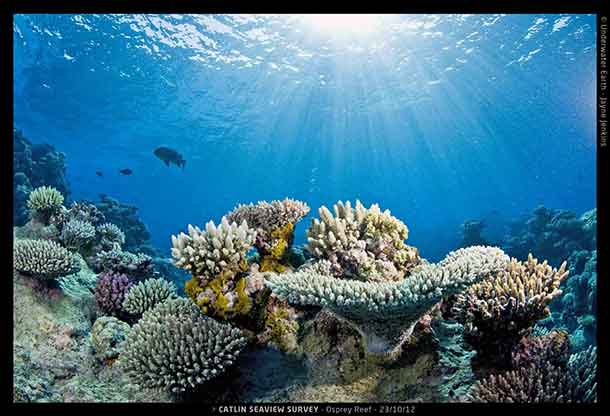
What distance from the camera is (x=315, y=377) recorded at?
3408 millimetres

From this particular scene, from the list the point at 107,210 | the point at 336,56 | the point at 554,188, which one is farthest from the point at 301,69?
the point at 554,188

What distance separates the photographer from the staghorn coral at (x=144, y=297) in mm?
5121

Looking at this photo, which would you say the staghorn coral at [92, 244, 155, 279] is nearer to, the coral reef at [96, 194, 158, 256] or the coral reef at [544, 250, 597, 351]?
the coral reef at [96, 194, 158, 256]

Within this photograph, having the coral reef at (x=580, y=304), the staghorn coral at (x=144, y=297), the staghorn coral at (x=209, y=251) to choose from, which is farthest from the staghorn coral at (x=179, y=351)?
the coral reef at (x=580, y=304)

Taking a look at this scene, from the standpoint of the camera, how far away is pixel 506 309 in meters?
3.19

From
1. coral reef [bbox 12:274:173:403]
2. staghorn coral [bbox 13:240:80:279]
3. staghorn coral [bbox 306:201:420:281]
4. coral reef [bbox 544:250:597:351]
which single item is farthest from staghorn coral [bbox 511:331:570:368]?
coral reef [bbox 544:250:597:351]

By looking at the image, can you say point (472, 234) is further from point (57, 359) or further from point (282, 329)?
point (57, 359)

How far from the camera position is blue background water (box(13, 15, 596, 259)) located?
24094 mm

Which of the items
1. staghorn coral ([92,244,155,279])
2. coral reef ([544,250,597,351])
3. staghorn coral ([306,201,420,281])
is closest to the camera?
staghorn coral ([306,201,420,281])

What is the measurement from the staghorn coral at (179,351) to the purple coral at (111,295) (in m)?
1.96

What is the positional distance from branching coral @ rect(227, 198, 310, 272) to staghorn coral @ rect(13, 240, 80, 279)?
131 inches

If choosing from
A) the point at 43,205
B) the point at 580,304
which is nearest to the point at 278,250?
the point at 43,205

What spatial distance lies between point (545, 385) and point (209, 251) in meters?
3.64
